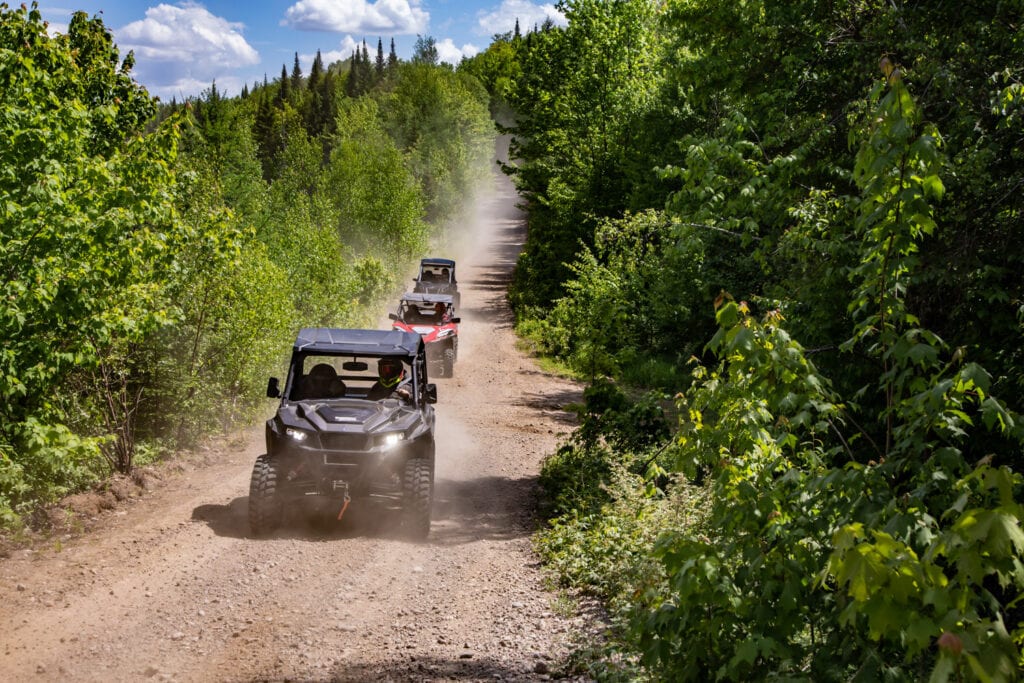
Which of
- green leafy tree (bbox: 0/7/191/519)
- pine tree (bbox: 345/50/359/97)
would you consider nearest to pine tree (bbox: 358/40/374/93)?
pine tree (bbox: 345/50/359/97)

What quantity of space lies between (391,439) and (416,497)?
723mm

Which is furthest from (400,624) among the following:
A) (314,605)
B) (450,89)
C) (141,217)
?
(450,89)

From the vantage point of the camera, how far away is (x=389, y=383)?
10.5 m

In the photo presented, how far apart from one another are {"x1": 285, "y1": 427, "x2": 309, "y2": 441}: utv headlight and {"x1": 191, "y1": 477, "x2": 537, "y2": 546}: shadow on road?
103 centimetres

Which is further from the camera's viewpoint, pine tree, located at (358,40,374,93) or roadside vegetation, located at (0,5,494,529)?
pine tree, located at (358,40,374,93)

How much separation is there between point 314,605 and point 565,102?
102 feet

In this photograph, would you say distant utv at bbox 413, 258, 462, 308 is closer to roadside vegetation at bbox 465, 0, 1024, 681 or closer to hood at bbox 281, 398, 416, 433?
roadside vegetation at bbox 465, 0, 1024, 681

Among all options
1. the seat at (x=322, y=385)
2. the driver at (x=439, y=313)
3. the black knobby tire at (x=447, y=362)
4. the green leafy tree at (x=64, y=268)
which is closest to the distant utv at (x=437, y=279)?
the driver at (x=439, y=313)

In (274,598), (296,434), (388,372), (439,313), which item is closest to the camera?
(274,598)

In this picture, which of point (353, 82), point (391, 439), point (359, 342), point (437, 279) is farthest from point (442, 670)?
point (353, 82)

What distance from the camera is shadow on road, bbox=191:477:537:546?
9672 mm

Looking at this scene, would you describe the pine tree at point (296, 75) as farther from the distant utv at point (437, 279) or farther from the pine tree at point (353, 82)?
the distant utv at point (437, 279)

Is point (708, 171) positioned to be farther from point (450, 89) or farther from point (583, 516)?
point (450, 89)

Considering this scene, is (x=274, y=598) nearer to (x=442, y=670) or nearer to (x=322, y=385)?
(x=442, y=670)
